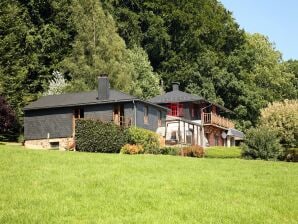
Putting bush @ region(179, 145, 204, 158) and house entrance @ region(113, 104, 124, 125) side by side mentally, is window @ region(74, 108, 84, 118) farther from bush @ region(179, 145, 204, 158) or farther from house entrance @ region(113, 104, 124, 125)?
bush @ region(179, 145, 204, 158)

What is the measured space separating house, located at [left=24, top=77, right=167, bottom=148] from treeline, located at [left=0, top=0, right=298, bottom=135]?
19.5ft

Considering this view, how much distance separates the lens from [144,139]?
4084 cm

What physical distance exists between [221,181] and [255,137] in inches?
662

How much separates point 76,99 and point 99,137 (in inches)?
457

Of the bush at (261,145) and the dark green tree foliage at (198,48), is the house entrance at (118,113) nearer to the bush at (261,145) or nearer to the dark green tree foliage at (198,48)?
the bush at (261,145)

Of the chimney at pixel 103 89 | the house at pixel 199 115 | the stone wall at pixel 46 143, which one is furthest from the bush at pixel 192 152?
the house at pixel 199 115

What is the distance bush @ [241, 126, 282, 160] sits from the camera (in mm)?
38969

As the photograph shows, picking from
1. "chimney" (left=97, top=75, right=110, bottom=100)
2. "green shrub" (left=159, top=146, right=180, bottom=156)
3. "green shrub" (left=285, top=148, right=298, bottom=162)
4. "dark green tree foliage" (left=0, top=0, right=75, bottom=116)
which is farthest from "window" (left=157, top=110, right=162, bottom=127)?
"green shrub" (left=285, top=148, right=298, bottom=162)

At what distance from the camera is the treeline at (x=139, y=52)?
61.3 meters

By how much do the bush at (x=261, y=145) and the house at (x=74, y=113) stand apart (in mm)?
12018

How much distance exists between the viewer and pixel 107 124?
132 ft

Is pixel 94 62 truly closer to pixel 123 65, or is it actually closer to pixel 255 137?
pixel 123 65


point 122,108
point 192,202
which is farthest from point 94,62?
point 192,202

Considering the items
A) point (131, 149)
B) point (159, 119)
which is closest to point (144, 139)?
point (131, 149)
